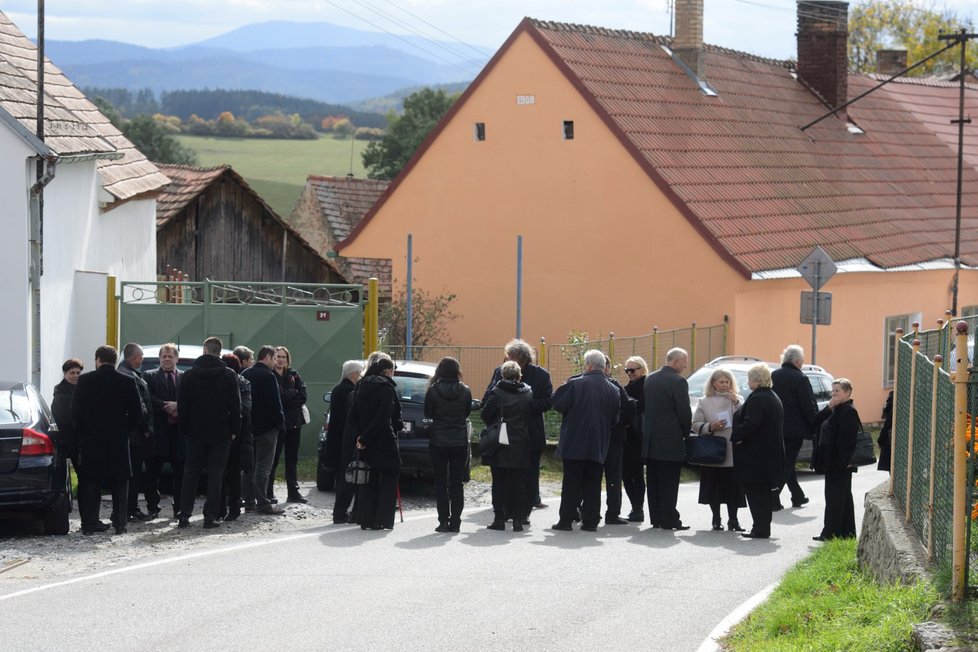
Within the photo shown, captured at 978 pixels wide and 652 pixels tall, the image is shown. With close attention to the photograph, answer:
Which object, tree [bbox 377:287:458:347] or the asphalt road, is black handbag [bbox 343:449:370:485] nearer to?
Answer: the asphalt road

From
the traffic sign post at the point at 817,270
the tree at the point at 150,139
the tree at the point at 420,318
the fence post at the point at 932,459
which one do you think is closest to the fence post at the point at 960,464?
the fence post at the point at 932,459

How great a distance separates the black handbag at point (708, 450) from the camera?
538 inches

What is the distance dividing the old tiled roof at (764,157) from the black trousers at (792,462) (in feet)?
36.2

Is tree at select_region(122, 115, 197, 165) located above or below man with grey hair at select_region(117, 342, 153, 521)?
above

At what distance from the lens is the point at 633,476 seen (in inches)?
577

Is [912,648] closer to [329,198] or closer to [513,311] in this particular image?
[513,311]

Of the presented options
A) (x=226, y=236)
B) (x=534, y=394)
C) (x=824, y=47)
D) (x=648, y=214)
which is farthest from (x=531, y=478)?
(x=824, y=47)

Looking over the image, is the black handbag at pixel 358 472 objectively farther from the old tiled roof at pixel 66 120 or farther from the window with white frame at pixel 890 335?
the window with white frame at pixel 890 335

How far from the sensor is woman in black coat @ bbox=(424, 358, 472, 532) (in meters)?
13.4

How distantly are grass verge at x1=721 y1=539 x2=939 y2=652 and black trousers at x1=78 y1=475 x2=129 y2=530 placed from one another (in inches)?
238

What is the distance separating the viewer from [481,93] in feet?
98.9

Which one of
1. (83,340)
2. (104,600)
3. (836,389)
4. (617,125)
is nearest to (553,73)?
(617,125)

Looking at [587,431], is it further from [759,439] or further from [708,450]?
[759,439]

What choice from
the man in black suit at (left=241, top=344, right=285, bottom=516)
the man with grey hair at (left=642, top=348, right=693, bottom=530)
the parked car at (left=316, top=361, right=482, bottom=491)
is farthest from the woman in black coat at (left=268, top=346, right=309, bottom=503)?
the man with grey hair at (left=642, top=348, right=693, bottom=530)
